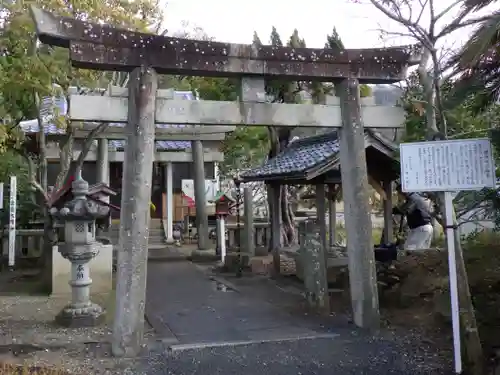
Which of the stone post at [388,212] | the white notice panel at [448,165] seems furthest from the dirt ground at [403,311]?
the stone post at [388,212]

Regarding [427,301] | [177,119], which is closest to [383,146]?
[427,301]

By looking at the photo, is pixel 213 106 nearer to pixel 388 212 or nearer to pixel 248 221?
pixel 388 212

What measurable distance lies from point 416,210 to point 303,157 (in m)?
3.07

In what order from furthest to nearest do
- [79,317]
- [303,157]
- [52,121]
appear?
[303,157], [52,121], [79,317]

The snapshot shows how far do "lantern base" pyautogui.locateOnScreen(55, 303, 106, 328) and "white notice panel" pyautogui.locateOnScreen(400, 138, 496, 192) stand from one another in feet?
17.2

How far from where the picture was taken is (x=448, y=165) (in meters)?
5.76

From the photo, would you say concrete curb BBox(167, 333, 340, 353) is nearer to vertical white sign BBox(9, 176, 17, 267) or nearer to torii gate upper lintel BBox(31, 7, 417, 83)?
torii gate upper lintel BBox(31, 7, 417, 83)

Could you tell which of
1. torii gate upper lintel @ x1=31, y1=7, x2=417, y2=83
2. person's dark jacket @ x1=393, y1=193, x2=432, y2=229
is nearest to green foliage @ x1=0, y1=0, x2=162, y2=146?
torii gate upper lintel @ x1=31, y1=7, x2=417, y2=83

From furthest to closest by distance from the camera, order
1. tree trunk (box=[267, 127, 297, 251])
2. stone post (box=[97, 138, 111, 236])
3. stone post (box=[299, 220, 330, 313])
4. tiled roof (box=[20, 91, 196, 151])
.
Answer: tree trunk (box=[267, 127, 297, 251])
stone post (box=[97, 138, 111, 236])
tiled roof (box=[20, 91, 196, 151])
stone post (box=[299, 220, 330, 313])

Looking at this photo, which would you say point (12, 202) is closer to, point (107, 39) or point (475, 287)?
point (107, 39)

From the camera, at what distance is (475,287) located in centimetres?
764

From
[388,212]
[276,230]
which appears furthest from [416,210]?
[276,230]

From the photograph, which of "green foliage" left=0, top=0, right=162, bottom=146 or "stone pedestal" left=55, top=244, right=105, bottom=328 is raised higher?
"green foliage" left=0, top=0, right=162, bottom=146

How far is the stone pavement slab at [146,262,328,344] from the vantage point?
7496mm
